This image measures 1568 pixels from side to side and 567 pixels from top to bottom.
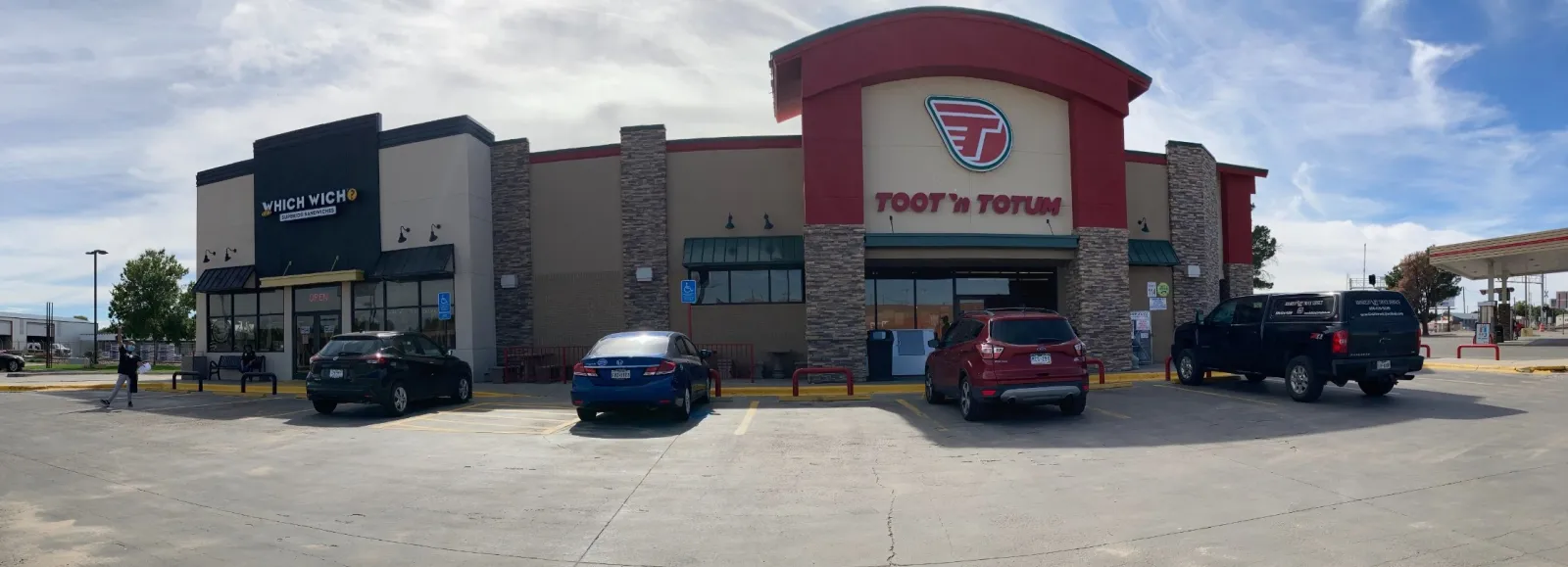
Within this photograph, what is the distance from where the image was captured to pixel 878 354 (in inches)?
789

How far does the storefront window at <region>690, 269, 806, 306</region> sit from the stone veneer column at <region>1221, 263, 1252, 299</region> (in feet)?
46.8

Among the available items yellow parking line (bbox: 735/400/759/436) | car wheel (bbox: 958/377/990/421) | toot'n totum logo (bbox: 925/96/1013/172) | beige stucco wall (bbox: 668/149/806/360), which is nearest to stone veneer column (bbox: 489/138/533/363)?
beige stucco wall (bbox: 668/149/806/360)

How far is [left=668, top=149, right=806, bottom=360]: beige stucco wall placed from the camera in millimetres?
21406

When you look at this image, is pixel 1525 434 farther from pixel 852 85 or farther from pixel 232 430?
pixel 232 430

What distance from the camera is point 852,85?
1994 cm

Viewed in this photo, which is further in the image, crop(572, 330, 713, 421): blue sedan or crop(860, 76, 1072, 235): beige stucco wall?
crop(860, 76, 1072, 235): beige stucco wall

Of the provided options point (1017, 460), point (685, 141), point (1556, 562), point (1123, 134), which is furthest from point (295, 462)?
point (1123, 134)

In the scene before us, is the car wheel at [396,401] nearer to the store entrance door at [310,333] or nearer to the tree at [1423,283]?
the store entrance door at [310,333]

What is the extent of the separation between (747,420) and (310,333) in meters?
17.2

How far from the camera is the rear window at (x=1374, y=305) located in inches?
518

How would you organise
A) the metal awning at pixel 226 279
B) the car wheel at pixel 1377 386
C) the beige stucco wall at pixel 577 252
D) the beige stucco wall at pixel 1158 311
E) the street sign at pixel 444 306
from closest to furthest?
the car wheel at pixel 1377 386 < the street sign at pixel 444 306 < the beige stucco wall at pixel 577 252 < the beige stucco wall at pixel 1158 311 < the metal awning at pixel 226 279

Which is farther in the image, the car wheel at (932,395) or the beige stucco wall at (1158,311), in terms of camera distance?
the beige stucco wall at (1158,311)

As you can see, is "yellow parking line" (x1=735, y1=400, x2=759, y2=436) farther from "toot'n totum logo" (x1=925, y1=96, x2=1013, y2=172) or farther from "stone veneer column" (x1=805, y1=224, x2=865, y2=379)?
"toot'n totum logo" (x1=925, y1=96, x2=1013, y2=172)

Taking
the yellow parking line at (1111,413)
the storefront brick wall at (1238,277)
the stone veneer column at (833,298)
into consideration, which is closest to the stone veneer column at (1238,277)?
the storefront brick wall at (1238,277)
